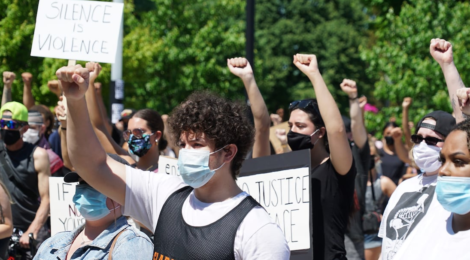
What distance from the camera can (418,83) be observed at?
46.9 ft

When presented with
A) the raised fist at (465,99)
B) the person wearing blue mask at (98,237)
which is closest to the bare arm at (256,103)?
the person wearing blue mask at (98,237)

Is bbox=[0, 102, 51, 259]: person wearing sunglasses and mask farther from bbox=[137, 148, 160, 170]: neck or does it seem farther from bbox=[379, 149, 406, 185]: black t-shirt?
bbox=[379, 149, 406, 185]: black t-shirt

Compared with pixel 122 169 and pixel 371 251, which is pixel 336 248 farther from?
pixel 371 251

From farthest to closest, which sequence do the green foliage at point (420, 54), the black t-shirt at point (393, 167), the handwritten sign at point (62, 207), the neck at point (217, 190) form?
the green foliage at point (420, 54) → the black t-shirt at point (393, 167) → the handwritten sign at point (62, 207) → the neck at point (217, 190)

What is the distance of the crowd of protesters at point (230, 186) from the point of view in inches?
109

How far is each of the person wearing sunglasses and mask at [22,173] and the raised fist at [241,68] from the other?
7.98ft

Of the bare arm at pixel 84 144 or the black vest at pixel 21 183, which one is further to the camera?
the black vest at pixel 21 183

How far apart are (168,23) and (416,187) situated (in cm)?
2474

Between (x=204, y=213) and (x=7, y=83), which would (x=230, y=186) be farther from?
(x=7, y=83)

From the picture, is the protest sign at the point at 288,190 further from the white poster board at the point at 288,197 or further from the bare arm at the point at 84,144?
the bare arm at the point at 84,144

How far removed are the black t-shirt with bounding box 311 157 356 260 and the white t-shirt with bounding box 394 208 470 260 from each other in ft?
3.86

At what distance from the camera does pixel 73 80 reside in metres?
2.74

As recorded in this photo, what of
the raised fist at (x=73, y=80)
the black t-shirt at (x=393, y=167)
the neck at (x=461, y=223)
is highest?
the raised fist at (x=73, y=80)

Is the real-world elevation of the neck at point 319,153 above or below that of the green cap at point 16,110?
below
